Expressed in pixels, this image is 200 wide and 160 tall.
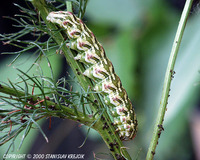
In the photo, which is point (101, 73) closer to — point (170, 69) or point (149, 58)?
point (170, 69)

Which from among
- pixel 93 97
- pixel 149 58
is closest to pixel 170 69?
Result: pixel 93 97

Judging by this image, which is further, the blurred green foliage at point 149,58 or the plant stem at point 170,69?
the blurred green foliage at point 149,58

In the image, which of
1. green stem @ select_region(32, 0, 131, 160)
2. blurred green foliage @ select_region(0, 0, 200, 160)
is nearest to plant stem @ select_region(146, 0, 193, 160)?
green stem @ select_region(32, 0, 131, 160)

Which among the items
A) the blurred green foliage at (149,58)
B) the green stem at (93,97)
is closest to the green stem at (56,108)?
the green stem at (93,97)

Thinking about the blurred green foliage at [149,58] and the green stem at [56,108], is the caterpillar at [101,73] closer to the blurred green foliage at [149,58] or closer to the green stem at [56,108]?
the green stem at [56,108]

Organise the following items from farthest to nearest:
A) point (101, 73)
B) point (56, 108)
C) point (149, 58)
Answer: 1. point (149, 58)
2. point (101, 73)
3. point (56, 108)

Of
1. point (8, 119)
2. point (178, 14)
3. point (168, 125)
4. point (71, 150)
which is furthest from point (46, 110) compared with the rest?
point (71, 150)
